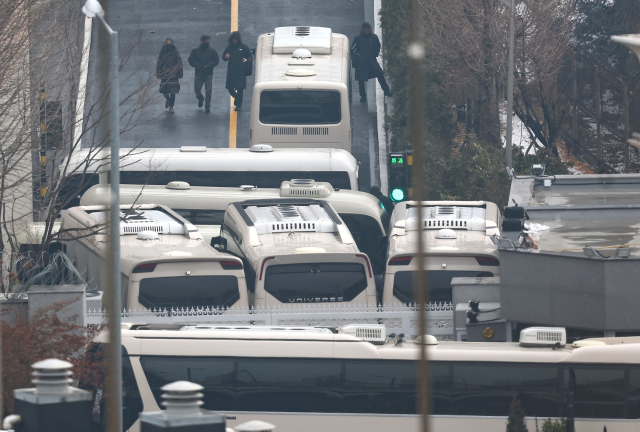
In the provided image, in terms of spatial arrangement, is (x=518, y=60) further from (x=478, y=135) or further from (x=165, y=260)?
(x=165, y=260)

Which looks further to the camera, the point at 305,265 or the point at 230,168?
the point at 230,168

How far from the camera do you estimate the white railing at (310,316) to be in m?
14.0

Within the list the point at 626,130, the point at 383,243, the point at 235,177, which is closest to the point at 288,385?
the point at 383,243

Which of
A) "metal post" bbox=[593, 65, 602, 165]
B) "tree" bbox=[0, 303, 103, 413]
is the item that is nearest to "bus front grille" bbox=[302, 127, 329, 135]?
"metal post" bbox=[593, 65, 602, 165]

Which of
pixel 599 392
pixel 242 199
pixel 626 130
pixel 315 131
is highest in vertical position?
pixel 626 130

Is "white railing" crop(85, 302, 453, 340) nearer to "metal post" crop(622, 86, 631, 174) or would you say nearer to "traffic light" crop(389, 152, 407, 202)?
"traffic light" crop(389, 152, 407, 202)

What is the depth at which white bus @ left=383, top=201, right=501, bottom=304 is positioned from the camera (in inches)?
592

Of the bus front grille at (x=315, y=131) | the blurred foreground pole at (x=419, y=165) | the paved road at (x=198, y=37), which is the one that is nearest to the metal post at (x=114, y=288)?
the blurred foreground pole at (x=419, y=165)

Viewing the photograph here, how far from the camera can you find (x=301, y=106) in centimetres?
A: 2561

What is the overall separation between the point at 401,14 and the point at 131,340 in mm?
24708

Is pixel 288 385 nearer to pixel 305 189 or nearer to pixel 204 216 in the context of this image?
pixel 305 189

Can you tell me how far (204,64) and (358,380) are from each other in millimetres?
21133

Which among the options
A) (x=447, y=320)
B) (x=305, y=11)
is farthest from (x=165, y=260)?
(x=305, y=11)

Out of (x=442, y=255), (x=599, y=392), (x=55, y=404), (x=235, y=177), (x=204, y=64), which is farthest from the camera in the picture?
(x=204, y=64)
